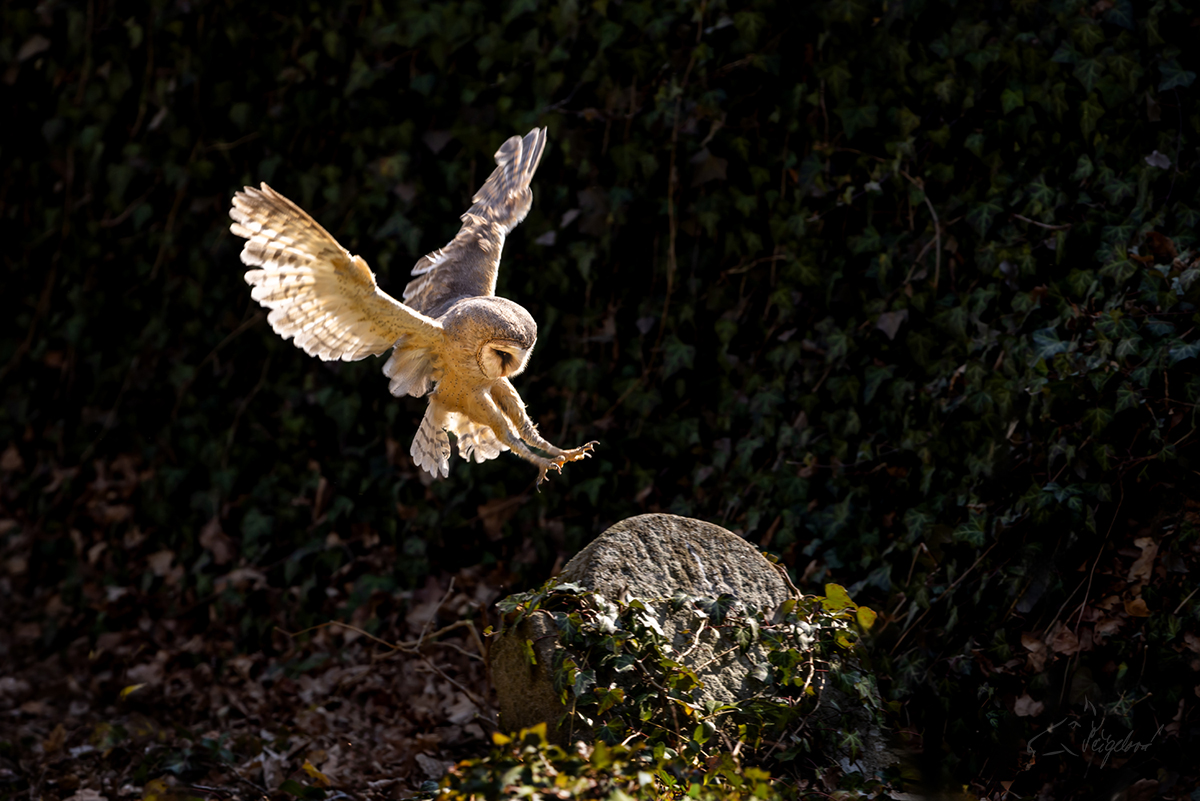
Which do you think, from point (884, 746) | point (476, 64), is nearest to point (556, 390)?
point (476, 64)

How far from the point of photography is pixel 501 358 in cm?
241

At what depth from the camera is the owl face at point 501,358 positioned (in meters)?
2.35

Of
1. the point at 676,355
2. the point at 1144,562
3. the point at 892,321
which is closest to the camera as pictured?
the point at 1144,562

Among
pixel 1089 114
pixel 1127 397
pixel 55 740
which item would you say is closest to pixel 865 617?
pixel 1127 397

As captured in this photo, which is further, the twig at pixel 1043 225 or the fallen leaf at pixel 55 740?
the fallen leaf at pixel 55 740

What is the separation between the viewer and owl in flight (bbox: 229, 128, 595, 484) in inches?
89.5

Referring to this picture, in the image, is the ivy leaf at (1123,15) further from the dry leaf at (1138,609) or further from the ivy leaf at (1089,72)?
the dry leaf at (1138,609)

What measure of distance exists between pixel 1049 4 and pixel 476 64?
6.97 feet

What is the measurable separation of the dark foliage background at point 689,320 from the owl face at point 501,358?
134 cm

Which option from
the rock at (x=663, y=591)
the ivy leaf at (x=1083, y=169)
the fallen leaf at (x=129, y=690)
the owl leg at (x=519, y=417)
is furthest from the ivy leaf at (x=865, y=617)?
the fallen leaf at (x=129, y=690)

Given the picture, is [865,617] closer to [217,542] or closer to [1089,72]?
[1089,72]

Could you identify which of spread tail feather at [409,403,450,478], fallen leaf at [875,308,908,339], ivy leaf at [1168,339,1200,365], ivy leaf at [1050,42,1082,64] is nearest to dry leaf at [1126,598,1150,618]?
ivy leaf at [1168,339,1200,365]
